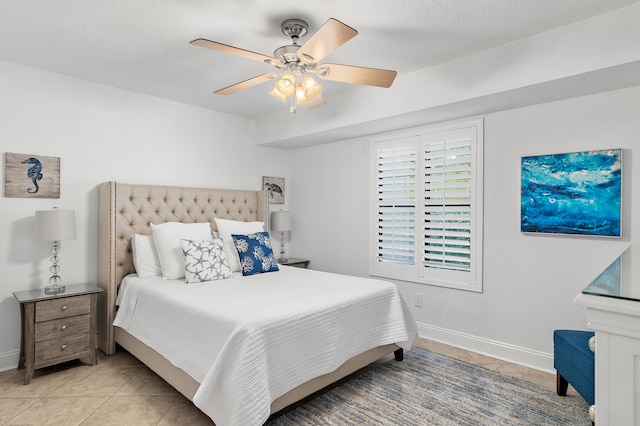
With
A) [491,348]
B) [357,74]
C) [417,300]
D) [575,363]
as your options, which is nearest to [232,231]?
[417,300]

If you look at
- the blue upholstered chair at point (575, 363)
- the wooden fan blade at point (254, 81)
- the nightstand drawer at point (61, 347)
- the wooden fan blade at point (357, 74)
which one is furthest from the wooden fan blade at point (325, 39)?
the nightstand drawer at point (61, 347)

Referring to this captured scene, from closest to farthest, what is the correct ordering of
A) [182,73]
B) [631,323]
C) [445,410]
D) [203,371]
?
1. [631,323]
2. [203,371]
3. [445,410]
4. [182,73]

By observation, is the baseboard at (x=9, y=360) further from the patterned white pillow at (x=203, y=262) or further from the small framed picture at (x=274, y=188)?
the small framed picture at (x=274, y=188)

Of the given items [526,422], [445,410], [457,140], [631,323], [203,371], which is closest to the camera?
[631,323]

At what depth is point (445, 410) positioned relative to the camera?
7.45 feet

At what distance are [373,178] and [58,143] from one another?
301 centimetres

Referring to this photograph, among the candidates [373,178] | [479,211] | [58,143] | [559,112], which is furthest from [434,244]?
[58,143]

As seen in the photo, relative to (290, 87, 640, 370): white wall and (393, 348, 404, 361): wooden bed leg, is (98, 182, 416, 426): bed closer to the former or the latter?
(393, 348, 404, 361): wooden bed leg

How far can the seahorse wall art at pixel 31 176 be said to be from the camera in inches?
112

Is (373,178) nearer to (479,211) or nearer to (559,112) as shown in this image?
(479,211)

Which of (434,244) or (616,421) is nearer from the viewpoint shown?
(616,421)

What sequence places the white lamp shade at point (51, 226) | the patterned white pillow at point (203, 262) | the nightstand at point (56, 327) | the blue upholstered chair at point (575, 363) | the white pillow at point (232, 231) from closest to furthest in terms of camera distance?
the blue upholstered chair at point (575, 363) < the nightstand at point (56, 327) < the white lamp shade at point (51, 226) < the patterned white pillow at point (203, 262) < the white pillow at point (232, 231)

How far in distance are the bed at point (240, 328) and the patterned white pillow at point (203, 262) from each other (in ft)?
0.37

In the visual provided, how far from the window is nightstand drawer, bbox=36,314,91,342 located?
2.75 meters
